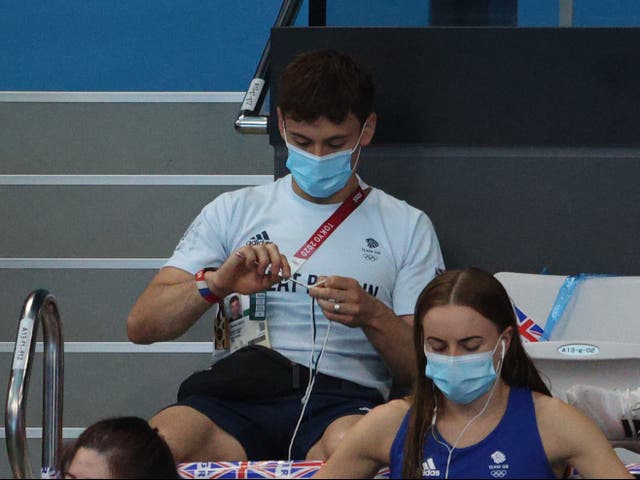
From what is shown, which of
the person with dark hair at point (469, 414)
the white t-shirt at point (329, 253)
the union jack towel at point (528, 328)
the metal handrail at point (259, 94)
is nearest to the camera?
the person with dark hair at point (469, 414)

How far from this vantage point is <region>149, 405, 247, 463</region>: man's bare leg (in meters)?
3.04

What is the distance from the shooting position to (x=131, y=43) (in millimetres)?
6266

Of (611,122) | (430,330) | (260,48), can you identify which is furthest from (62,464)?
(260,48)

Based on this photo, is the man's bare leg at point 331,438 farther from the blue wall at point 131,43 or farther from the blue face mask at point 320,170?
the blue wall at point 131,43

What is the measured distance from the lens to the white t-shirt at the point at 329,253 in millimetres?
3357

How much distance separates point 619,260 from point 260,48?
288cm

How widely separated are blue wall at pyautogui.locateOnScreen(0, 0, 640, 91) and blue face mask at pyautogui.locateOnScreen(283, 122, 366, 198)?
2918 mm

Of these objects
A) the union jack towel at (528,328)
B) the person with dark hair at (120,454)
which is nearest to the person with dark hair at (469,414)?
the person with dark hair at (120,454)

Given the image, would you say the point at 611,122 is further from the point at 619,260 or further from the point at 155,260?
the point at 155,260

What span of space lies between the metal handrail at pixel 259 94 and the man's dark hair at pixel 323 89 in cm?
60

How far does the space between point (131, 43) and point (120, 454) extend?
4.16 m

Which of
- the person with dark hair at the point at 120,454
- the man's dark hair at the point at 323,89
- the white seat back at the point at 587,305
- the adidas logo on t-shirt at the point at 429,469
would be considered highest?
the man's dark hair at the point at 323,89

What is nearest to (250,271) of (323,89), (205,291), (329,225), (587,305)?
(205,291)

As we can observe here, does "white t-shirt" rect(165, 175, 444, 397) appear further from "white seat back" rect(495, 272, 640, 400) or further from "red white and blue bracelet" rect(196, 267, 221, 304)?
"white seat back" rect(495, 272, 640, 400)
